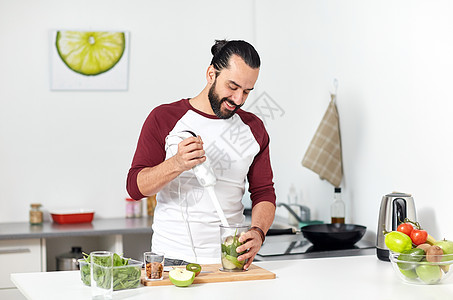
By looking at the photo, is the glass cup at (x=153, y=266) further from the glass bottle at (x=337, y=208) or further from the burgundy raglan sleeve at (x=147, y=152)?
the glass bottle at (x=337, y=208)

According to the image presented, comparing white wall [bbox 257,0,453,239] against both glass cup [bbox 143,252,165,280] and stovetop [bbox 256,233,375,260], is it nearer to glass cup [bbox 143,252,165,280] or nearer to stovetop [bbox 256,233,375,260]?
stovetop [bbox 256,233,375,260]

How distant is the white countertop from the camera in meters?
1.59

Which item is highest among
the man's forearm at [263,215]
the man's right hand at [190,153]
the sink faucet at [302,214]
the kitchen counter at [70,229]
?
the man's right hand at [190,153]

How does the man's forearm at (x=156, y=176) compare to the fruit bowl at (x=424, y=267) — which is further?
the man's forearm at (x=156, y=176)

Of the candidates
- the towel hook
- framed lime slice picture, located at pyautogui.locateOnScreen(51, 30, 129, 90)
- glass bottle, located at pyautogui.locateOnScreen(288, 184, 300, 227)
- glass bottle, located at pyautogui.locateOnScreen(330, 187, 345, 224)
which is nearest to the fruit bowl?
glass bottle, located at pyautogui.locateOnScreen(330, 187, 345, 224)

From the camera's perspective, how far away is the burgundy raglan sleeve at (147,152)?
1.96m

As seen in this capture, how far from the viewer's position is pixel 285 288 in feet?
5.48

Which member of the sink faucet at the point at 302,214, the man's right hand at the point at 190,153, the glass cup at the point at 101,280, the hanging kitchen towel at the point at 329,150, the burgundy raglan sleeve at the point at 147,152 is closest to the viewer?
the glass cup at the point at 101,280

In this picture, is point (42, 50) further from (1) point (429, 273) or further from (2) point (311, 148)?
(1) point (429, 273)

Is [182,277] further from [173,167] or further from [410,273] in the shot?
[410,273]

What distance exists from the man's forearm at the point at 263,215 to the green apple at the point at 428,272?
51 cm

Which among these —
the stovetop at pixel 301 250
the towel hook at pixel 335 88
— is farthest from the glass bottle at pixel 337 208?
the towel hook at pixel 335 88

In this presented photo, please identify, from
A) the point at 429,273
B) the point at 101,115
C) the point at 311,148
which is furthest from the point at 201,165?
the point at 101,115

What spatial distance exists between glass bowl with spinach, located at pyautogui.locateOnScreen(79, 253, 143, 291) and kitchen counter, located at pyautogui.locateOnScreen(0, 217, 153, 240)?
1.51 m
